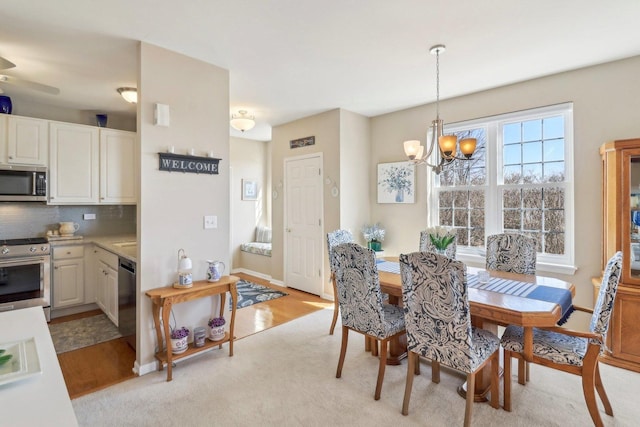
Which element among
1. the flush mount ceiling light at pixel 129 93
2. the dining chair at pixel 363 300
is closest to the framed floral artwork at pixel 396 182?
the dining chair at pixel 363 300

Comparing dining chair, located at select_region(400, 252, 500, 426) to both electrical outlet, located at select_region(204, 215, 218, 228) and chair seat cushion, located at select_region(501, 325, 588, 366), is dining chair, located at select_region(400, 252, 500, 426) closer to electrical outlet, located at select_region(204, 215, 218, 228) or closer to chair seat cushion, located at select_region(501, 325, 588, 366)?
chair seat cushion, located at select_region(501, 325, 588, 366)

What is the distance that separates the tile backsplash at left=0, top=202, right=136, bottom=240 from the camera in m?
3.76

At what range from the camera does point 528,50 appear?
8.94 feet

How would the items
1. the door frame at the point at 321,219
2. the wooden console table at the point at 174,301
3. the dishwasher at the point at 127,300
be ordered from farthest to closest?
the door frame at the point at 321,219 < the dishwasher at the point at 127,300 < the wooden console table at the point at 174,301

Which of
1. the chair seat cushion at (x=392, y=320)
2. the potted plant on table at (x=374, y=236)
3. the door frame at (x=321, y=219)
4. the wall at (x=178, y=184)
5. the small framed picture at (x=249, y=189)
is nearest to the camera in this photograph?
the chair seat cushion at (x=392, y=320)

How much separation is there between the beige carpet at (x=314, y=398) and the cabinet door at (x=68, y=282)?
206 cm

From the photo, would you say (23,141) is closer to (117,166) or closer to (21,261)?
(117,166)

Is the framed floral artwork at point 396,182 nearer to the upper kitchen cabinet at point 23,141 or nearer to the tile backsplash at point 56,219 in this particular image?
the tile backsplash at point 56,219

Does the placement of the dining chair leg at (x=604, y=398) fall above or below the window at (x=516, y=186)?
below

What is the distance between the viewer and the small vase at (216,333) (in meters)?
2.85

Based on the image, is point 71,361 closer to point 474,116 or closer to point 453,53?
point 453,53

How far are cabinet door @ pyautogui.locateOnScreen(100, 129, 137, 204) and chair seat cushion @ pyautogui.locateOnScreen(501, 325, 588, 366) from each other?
4302 millimetres

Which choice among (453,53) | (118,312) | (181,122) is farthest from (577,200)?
(118,312)

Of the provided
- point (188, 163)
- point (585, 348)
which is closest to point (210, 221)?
point (188, 163)
